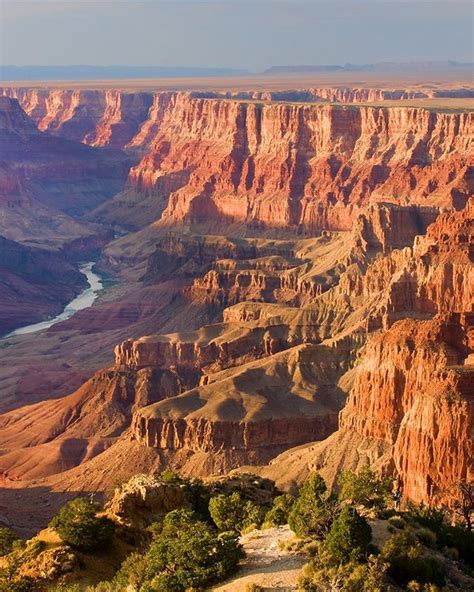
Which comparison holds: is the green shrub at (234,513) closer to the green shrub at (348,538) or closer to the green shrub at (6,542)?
the green shrub at (6,542)

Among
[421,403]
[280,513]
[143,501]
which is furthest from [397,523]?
[421,403]

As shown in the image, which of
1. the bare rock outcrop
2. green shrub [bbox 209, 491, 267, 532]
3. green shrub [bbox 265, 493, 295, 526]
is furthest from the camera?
the bare rock outcrop

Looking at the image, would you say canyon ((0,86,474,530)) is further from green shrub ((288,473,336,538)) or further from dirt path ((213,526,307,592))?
dirt path ((213,526,307,592))

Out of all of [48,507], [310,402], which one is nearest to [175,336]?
[310,402]

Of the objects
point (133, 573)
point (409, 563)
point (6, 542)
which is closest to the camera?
point (409, 563)

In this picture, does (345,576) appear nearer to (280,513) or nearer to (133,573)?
(133,573)

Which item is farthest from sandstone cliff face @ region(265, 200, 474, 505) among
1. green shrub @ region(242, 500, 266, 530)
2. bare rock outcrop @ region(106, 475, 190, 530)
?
bare rock outcrop @ region(106, 475, 190, 530)

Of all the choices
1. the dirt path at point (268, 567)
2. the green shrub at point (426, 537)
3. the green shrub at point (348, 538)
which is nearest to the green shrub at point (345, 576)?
the green shrub at point (348, 538)

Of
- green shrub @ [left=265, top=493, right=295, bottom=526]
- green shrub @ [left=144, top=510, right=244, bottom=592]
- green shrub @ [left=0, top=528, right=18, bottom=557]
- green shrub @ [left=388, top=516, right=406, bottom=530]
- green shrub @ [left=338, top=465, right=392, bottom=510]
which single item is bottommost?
green shrub @ [left=0, top=528, right=18, bottom=557]
